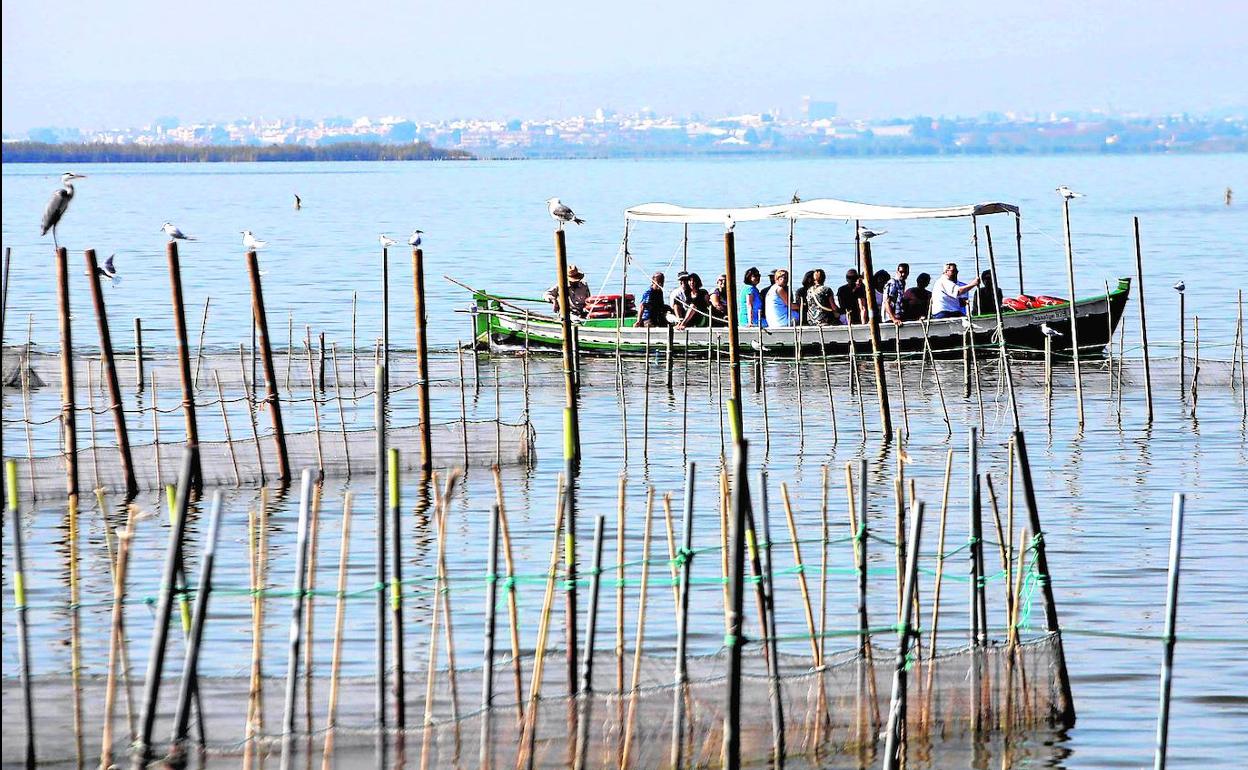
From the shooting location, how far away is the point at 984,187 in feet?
507

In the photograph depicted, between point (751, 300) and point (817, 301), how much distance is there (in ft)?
3.47

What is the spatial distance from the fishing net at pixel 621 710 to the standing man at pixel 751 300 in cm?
1913

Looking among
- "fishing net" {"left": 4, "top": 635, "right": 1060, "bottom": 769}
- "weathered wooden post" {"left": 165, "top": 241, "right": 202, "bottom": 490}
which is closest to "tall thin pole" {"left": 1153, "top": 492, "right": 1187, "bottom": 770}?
"fishing net" {"left": 4, "top": 635, "right": 1060, "bottom": 769}

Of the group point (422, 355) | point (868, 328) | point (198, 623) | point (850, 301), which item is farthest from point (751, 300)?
point (198, 623)

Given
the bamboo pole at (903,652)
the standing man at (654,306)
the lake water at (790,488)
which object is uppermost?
the standing man at (654,306)

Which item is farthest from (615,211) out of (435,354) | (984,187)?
(435,354)

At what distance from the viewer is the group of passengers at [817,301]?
29734 millimetres

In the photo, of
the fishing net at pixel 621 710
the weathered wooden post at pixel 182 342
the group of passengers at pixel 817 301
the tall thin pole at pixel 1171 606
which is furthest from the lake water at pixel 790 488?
the tall thin pole at pixel 1171 606

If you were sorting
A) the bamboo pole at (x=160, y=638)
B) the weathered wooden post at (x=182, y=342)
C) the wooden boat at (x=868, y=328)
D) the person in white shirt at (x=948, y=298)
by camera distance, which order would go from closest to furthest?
the bamboo pole at (x=160, y=638) → the weathered wooden post at (x=182, y=342) → the wooden boat at (x=868, y=328) → the person in white shirt at (x=948, y=298)

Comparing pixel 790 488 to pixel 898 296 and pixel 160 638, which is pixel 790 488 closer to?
pixel 898 296

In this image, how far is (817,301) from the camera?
3005cm

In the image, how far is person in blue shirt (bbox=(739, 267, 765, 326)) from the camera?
2990 cm

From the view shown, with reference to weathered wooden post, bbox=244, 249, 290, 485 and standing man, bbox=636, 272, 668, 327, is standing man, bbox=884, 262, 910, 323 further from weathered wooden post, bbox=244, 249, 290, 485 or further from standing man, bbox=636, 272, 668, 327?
weathered wooden post, bbox=244, 249, 290, 485

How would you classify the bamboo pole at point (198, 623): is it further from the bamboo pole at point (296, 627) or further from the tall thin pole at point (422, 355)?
the tall thin pole at point (422, 355)
